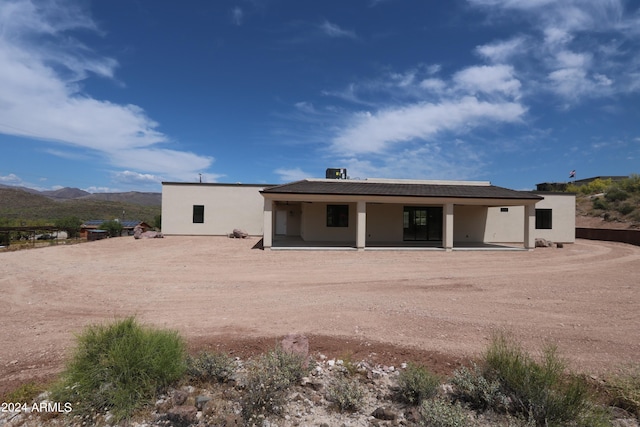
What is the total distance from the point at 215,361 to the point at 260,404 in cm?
86

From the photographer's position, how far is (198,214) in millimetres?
21375

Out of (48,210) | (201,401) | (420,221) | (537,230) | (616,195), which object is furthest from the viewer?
(48,210)

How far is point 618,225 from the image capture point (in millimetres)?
28062

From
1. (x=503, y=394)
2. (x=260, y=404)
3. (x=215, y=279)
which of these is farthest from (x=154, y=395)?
(x=215, y=279)

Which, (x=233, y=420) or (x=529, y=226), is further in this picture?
(x=529, y=226)

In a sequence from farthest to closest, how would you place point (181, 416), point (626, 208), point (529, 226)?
point (626, 208) → point (529, 226) → point (181, 416)

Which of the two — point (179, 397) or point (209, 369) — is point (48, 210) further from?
point (179, 397)

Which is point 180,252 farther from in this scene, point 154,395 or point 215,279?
point 154,395

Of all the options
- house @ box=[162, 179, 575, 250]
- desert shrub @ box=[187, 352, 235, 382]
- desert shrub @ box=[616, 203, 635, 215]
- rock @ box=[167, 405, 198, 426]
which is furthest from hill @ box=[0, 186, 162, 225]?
desert shrub @ box=[616, 203, 635, 215]

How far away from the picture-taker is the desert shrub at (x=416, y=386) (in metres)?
3.40

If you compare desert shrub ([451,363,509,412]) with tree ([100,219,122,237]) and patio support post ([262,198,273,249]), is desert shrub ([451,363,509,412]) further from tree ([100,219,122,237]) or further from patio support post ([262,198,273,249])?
tree ([100,219,122,237])

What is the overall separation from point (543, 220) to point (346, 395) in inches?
906

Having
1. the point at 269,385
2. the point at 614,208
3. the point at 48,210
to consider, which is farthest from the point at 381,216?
the point at 48,210

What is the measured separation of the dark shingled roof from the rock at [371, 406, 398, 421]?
12.7m
